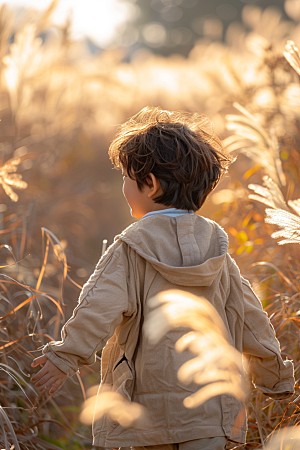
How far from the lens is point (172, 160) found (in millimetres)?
1406

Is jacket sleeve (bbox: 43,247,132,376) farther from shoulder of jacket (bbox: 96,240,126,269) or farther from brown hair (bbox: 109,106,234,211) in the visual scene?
brown hair (bbox: 109,106,234,211)

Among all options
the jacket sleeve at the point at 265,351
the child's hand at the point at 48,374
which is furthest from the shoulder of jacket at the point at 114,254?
the jacket sleeve at the point at 265,351

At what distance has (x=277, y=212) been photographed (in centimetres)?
142

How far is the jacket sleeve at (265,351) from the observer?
4.81ft

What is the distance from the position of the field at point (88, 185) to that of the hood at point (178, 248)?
8.3 inches

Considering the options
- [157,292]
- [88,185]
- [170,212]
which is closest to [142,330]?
[157,292]

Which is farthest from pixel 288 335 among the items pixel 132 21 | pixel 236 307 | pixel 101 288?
pixel 132 21

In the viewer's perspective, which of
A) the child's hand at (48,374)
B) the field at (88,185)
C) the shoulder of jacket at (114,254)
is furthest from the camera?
the field at (88,185)

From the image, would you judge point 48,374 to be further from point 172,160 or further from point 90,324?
point 172,160

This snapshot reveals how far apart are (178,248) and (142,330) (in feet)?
0.82

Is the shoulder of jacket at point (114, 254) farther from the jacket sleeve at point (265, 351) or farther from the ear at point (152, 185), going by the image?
the jacket sleeve at point (265, 351)

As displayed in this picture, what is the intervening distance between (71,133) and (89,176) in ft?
1.34

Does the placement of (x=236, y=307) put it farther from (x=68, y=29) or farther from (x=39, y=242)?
(x=68, y=29)

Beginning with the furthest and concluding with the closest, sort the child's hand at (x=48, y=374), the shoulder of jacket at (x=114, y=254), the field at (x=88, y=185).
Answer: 1. the field at (x=88, y=185)
2. the shoulder of jacket at (x=114, y=254)
3. the child's hand at (x=48, y=374)
